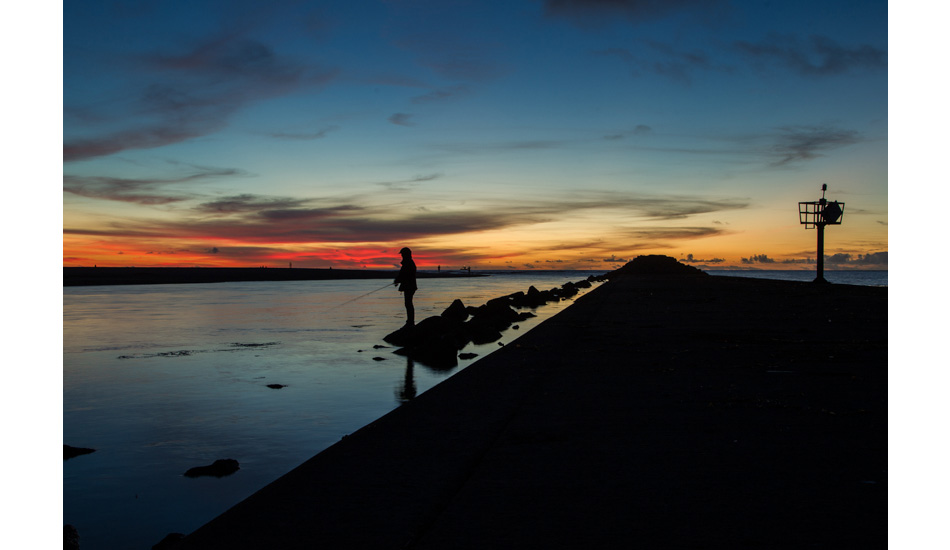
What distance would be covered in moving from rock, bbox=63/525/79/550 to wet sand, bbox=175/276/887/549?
94 centimetres

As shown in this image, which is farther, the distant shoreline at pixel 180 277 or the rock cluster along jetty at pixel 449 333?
the distant shoreline at pixel 180 277

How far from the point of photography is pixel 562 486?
3.45m

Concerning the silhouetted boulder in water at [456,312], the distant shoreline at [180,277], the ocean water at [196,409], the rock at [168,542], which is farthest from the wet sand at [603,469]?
the distant shoreline at [180,277]

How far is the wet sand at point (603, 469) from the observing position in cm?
288

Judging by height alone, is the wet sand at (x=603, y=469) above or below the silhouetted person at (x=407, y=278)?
below

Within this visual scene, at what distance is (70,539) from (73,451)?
247 cm

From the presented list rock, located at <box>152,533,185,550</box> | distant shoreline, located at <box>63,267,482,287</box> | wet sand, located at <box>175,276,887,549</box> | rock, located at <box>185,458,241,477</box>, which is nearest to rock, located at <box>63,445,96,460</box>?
rock, located at <box>185,458,241,477</box>

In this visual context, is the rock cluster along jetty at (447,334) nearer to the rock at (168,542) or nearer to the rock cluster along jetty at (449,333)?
the rock cluster along jetty at (449,333)

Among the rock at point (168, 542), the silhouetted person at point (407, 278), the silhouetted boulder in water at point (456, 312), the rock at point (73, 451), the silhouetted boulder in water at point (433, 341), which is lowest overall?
the rock at point (73, 451)

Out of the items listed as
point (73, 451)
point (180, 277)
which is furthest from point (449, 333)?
point (180, 277)

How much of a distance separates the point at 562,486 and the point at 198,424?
4.57 m

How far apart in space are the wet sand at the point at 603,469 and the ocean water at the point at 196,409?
1063 millimetres

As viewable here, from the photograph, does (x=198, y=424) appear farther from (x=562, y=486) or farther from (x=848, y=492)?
(x=848, y=492)

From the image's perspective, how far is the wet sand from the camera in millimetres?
2885
